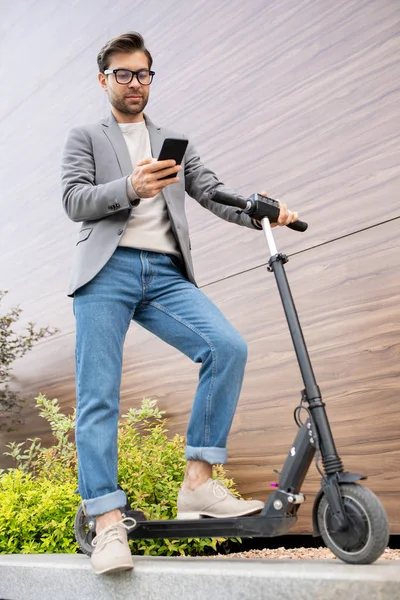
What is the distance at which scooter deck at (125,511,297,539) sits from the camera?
149 cm

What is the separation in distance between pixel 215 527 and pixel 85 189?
94cm

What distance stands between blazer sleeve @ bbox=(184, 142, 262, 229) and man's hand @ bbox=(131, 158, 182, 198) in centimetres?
36

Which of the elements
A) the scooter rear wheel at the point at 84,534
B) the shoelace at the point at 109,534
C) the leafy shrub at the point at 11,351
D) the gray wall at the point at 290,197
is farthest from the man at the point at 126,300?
the leafy shrub at the point at 11,351

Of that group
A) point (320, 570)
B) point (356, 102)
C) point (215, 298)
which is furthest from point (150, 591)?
Answer: point (356, 102)

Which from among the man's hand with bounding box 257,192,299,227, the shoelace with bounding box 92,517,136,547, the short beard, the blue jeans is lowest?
the shoelace with bounding box 92,517,136,547

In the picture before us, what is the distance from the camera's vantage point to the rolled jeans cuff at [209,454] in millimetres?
1719

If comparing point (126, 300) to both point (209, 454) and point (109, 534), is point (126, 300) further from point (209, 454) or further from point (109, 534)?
point (109, 534)

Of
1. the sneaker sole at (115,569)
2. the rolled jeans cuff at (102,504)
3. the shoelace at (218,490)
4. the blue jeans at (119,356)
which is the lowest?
the sneaker sole at (115,569)

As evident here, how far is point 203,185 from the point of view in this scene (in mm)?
2078

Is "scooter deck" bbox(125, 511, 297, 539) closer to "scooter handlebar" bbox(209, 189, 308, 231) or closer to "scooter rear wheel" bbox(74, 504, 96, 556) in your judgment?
"scooter rear wheel" bbox(74, 504, 96, 556)

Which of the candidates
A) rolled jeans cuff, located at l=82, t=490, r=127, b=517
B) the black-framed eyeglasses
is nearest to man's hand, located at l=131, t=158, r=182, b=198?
the black-framed eyeglasses

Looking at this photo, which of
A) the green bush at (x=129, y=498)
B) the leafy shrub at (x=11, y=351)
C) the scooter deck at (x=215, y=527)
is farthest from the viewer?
the leafy shrub at (x=11, y=351)

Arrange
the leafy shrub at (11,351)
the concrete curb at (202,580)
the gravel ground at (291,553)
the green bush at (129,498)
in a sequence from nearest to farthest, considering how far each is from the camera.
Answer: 1. the concrete curb at (202,580)
2. the gravel ground at (291,553)
3. the green bush at (129,498)
4. the leafy shrub at (11,351)

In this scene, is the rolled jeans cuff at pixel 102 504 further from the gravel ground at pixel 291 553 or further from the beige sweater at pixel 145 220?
the gravel ground at pixel 291 553
